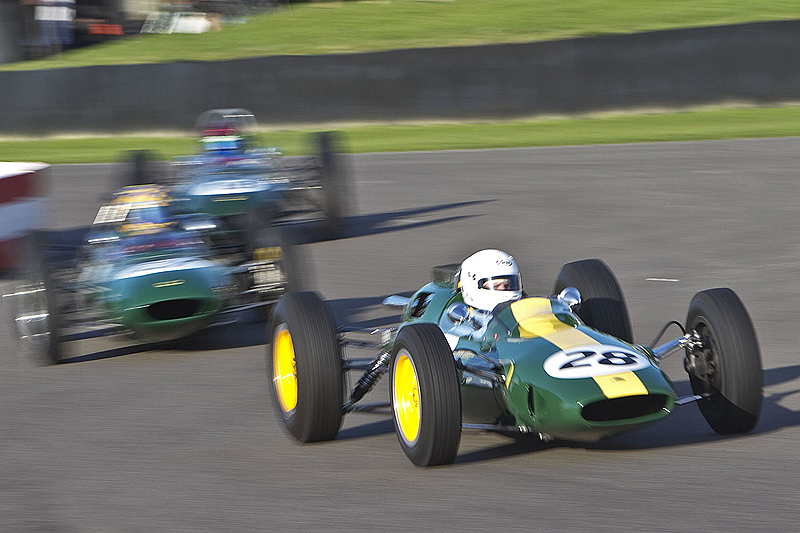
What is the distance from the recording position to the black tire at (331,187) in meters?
12.9

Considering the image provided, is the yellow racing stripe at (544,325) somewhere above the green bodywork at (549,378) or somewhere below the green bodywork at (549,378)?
above

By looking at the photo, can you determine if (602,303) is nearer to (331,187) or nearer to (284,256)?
(284,256)

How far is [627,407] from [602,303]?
1.42 m

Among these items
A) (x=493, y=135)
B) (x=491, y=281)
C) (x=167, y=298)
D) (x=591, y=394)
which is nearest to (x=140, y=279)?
(x=167, y=298)

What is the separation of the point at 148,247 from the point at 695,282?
181 inches

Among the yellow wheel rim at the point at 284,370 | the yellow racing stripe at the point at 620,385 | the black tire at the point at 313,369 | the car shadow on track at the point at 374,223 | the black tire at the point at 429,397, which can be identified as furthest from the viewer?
the car shadow on track at the point at 374,223

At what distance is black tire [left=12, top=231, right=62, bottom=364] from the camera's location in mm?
8266

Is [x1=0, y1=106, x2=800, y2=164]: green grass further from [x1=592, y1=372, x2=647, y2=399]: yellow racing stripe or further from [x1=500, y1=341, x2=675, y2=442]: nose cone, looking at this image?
[x1=592, y1=372, x2=647, y2=399]: yellow racing stripe

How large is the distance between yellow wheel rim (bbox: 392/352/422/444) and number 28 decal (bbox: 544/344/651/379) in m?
0.65

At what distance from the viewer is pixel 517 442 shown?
236 inches

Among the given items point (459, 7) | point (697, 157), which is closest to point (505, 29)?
point (459, 7)

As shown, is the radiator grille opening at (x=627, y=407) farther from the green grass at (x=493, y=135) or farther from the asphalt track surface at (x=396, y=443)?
the green grass at (x=493, y=135)

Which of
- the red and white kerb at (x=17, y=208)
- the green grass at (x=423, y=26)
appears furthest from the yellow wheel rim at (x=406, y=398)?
the green grass at (x=423, y=26)

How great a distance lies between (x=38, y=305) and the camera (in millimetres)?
8812
